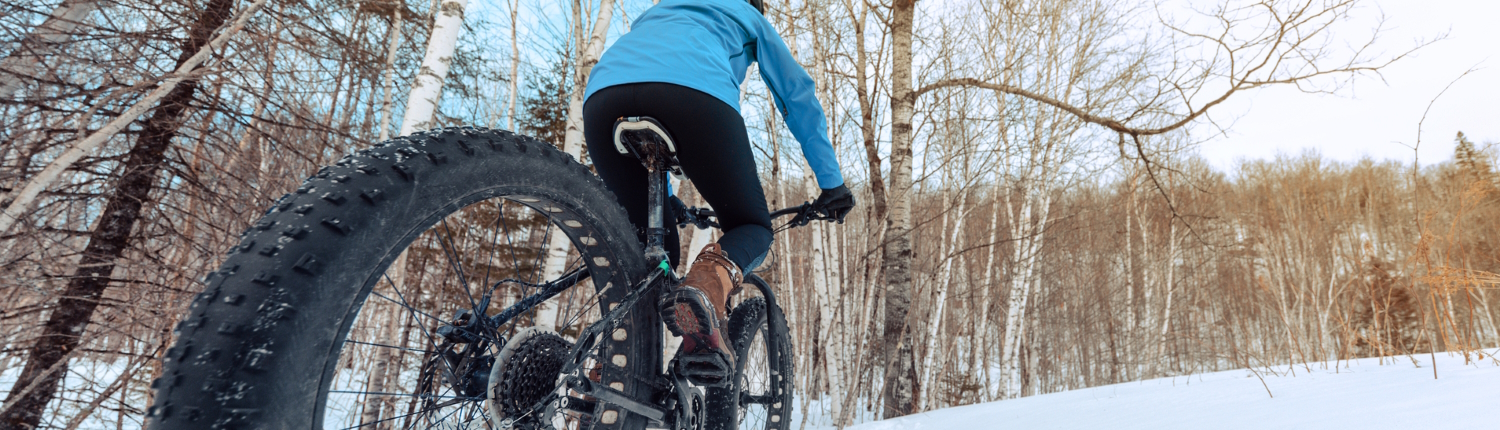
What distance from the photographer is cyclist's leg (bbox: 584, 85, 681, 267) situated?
1.45 metres

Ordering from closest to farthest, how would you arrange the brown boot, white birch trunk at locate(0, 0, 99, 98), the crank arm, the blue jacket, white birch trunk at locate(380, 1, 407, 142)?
the crank arm, the brown boot, the blue jacket, white birch trunk at locate(0, 0, 99, 98), white birch trunk at locate(380, 1, 407, 142)

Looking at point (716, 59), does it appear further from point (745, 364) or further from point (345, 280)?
point (745, 364)

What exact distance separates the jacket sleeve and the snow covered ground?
61.1 inches

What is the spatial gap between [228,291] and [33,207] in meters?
3.25

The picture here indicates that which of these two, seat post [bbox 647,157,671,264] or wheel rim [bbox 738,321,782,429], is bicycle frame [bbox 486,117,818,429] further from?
wheel rim [bbox 738,321,782,429]

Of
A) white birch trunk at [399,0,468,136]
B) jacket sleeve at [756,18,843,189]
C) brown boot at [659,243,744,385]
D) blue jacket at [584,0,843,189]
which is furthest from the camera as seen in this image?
white birch trunk at [399,0,468,136]

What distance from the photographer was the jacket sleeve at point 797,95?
71.8 inches

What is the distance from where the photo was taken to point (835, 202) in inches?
74.1

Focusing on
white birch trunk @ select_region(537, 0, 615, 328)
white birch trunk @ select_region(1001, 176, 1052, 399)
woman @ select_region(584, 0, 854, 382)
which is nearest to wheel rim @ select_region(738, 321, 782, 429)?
woman @ select_region(584, 0, 854, 382)

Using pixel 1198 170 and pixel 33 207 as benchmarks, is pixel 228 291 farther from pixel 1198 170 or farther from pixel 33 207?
pixel 1198 170

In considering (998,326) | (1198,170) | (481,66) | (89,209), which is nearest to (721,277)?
(89,209)

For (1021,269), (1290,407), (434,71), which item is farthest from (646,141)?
(1021,269)

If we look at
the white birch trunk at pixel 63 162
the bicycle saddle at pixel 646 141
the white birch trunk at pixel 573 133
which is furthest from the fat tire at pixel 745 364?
the white birch trunk at pixel 63 162

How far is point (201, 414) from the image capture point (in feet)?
1.92
